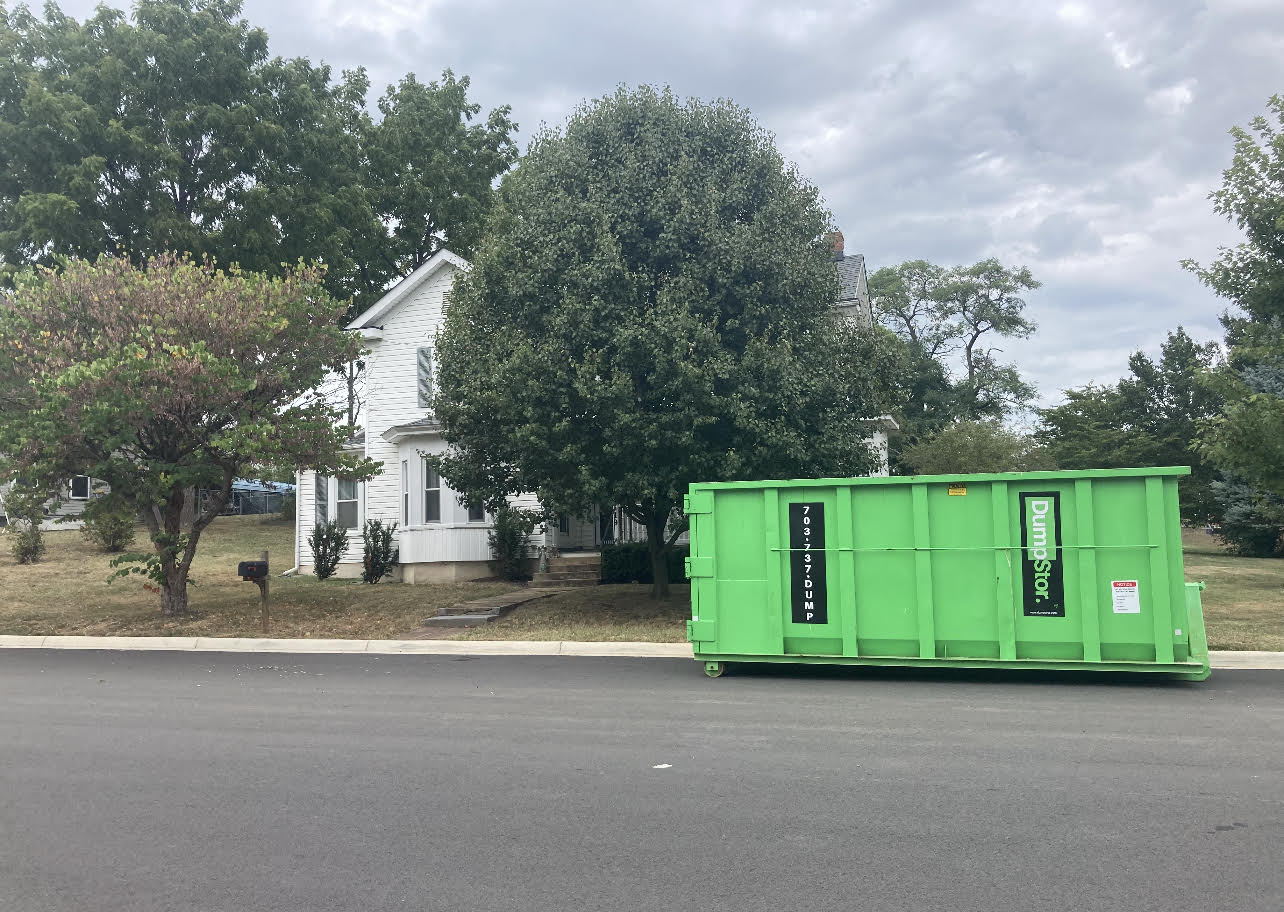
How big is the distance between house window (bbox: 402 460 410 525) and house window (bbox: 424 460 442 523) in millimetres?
423

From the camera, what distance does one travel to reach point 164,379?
14.1m

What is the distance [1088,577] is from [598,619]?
26.7 feet

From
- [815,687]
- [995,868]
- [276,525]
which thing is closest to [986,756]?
[995,868]

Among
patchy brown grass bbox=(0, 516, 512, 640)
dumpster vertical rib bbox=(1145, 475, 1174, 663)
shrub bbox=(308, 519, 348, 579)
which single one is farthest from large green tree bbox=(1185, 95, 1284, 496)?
shrub bbox=(308, 519, 348, 579)

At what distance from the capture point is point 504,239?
A: 53.0 ft

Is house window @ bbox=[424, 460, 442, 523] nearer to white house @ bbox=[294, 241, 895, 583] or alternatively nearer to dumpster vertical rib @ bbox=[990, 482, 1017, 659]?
white house @ bbox=[294, 241, 895, 583]

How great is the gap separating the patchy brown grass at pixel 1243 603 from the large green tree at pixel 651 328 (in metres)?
5.61

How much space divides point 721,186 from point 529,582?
10132mm

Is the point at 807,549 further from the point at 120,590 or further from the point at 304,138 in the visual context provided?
the point at 304,138

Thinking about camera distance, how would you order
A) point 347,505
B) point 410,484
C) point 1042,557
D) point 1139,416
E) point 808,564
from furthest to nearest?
point 1139,416, point 347,505, point 410,484, point 808,564, point 1042,557

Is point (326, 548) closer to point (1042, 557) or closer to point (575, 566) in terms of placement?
point (575, 566)

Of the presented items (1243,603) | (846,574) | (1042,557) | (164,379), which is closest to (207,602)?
(164,379)

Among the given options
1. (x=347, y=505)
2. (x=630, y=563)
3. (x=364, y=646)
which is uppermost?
(x=347, y=505)

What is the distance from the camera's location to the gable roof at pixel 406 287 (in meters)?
24.1
